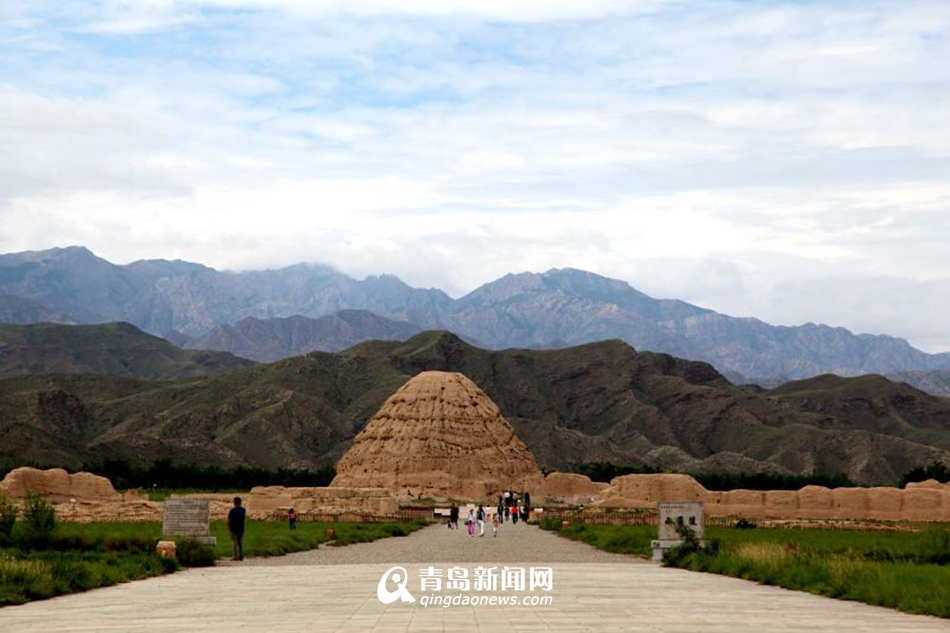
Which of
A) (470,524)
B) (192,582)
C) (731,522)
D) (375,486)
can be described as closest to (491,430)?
(375,486)

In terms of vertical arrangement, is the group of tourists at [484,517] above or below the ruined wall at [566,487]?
below

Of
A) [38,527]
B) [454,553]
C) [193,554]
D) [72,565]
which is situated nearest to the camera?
[72,565]

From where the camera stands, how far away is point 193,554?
26.8m

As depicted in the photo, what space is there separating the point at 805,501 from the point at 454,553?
156 ft

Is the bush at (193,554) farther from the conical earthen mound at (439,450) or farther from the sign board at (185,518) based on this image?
the conical earthen mound at (439,450)

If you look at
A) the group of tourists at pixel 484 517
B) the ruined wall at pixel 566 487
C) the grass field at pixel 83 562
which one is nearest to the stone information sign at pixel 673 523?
the grass field at pixel 83 562

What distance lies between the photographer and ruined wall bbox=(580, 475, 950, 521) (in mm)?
72188

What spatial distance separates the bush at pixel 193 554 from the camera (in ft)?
87.2

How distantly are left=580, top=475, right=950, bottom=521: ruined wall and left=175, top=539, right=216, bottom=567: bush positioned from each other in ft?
153

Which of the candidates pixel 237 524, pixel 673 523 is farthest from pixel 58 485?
pixel 673 523

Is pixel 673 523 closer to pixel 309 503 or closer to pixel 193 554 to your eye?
pixel 193 554

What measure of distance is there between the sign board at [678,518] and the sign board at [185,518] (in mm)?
11101

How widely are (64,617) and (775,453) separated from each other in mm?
143544

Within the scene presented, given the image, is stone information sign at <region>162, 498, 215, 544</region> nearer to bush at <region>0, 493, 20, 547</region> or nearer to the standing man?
the standing man
